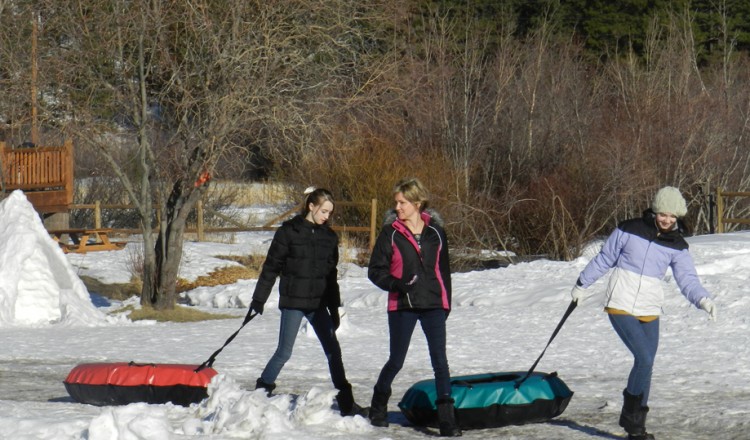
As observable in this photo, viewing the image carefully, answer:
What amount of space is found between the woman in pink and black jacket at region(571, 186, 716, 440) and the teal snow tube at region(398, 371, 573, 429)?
61 cm

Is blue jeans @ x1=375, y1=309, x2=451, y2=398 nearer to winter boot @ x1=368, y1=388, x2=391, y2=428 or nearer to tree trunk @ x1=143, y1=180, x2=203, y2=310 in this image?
winter boot @ x1=368, y1=388, x2=391, y2=428

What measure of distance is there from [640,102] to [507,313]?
17.0m

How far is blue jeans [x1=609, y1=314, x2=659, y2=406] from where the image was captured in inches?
284

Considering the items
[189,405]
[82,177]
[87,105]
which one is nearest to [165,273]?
[87,105]

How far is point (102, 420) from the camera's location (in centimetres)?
636

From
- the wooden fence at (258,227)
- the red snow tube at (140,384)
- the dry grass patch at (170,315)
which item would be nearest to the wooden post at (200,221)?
the wooden fence at (258,227)

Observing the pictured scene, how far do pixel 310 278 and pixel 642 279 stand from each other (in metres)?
2.15

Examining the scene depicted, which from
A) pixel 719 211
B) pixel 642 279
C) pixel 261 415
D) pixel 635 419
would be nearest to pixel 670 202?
pixel 642 279

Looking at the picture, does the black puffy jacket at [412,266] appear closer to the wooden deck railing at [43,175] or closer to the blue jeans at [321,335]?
the blue jeans at [321,335]

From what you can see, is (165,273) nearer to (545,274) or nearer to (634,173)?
(545,274)

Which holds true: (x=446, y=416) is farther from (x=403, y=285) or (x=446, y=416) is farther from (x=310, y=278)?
(x=310, y=278)

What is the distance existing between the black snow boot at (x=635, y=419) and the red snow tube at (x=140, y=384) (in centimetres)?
282

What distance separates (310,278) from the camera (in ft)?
26.3

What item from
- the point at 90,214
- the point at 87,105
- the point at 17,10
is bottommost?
the point at 90,214
